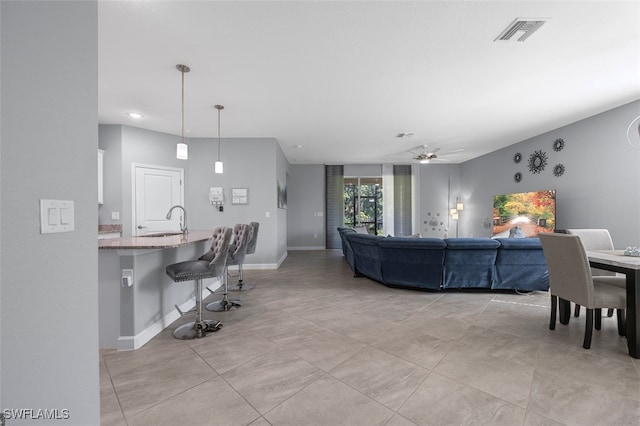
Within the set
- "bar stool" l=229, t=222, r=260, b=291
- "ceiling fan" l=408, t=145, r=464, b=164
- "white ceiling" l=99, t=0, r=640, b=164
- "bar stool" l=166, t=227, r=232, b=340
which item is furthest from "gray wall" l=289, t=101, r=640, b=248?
"bar stool" l=166, t=227, r=232, b=340

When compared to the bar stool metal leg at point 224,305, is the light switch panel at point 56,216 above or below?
above

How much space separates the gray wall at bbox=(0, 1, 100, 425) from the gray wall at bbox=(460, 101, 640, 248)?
6017 mm

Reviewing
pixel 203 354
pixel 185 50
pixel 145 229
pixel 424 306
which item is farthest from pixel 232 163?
pixel 424 306

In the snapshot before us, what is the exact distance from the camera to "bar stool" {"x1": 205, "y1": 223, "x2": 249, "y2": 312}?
3199 millimetres

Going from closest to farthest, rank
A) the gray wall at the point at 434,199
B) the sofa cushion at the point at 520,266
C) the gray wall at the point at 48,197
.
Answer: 1. the gray wall at the point at 48,197
2. the sofa cushion at the point at 520,266
3. the gray wall at the point at 434,199

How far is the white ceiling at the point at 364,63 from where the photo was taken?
2.07 metres

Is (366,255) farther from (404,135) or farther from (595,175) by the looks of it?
(595,175)

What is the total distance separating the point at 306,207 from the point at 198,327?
6175 mm

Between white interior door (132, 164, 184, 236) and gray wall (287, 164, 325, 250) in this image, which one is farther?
gray wall (287, 164, 325, 250)

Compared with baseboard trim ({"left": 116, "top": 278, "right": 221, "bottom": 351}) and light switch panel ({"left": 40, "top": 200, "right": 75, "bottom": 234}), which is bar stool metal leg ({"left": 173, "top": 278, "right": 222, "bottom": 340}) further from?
light switch panel ({"left": 40, "top": 200, "right": 75, "bottom": 234})

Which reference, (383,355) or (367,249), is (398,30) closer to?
(383,355)

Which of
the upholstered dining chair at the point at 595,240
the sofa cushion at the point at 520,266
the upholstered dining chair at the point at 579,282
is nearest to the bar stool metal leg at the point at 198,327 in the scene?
the upholstered dining chair at the point at 579,282

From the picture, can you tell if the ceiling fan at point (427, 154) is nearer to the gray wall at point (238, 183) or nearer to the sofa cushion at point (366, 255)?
the sofa cushion at point (366, 255)

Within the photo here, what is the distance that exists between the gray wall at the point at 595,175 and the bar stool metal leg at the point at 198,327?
18.7 feet
